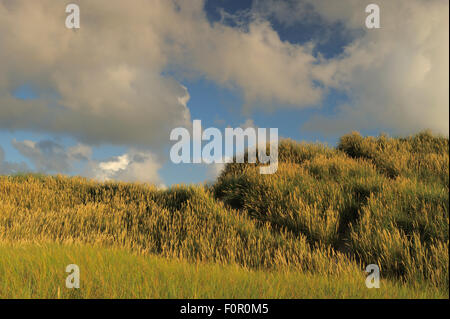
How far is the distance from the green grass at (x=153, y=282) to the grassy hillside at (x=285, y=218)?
0.17 metres

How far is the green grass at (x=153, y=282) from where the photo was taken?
12.0ft

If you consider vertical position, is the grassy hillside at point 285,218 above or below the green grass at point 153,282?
above

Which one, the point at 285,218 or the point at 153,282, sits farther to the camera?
the point at 285,218

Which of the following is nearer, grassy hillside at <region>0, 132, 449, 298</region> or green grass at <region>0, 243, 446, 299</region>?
green grass at <region>0, 243, 446, 299</region>

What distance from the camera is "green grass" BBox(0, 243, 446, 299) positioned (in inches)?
144

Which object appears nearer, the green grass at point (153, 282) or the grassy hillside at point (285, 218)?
the green grass at point (153, 282)

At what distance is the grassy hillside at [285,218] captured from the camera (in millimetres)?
5363

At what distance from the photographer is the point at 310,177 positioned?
29.3 ft

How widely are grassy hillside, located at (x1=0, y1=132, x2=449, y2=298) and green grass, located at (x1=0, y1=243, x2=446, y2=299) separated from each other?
6.8 inches

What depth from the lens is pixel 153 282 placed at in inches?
151

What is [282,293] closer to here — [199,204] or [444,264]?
[444,264]

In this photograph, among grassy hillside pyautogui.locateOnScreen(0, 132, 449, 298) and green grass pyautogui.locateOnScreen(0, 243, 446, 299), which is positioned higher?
grassy hillside pyautogui.locateOnScreen(0, 132, 449, 298)

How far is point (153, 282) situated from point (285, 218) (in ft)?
13.3
